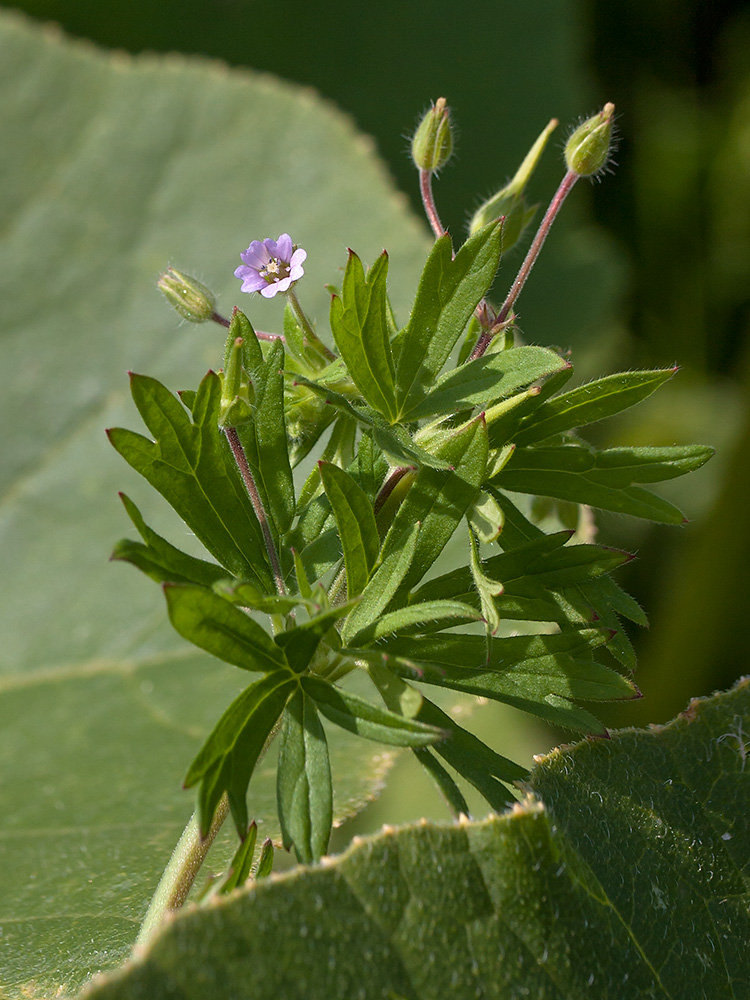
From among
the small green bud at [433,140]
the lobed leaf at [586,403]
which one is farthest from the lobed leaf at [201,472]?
the small green bud at [433,140]

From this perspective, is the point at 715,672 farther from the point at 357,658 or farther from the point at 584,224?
the point at 357,658

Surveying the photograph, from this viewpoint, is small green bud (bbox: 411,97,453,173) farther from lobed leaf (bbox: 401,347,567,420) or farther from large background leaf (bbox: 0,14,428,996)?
large background leaf (bbox: 0,14,428,996)

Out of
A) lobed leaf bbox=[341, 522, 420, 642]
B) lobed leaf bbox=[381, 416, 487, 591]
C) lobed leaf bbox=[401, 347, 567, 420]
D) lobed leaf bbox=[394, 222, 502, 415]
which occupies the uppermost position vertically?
lobed leaf bbox=[394, 222, 502, 415]

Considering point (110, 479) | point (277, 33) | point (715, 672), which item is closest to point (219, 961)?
point (110, 479)

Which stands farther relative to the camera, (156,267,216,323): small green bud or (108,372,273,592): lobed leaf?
(156,267,216,323): small green bud

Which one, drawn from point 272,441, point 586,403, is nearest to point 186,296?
point 272,441

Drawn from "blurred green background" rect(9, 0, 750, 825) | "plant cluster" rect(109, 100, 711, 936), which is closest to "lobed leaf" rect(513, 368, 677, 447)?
"plant cluster" rect(109, 100, 711, 936)

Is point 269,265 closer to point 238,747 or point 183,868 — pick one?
point 238,747
